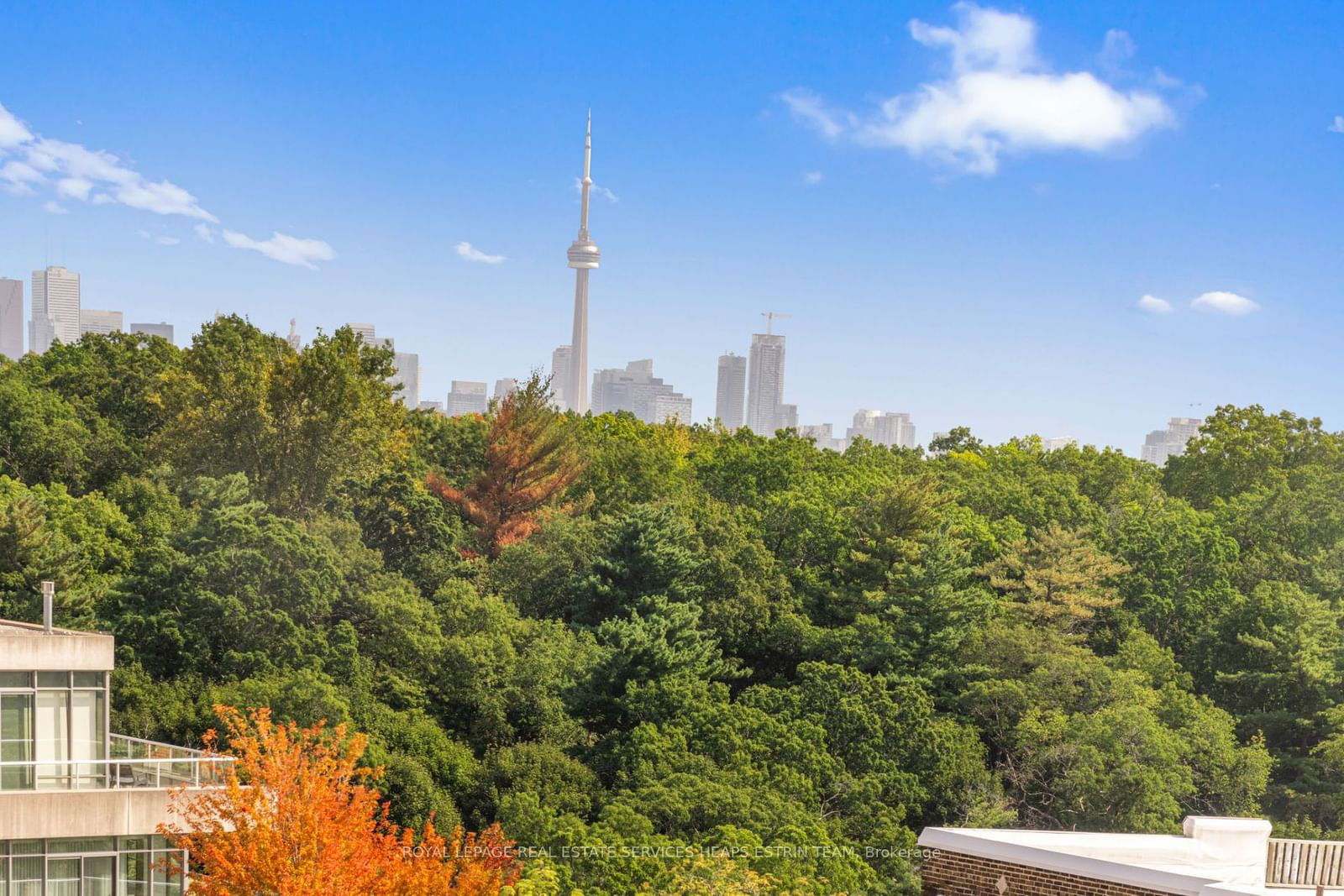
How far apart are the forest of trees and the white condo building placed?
950 cm

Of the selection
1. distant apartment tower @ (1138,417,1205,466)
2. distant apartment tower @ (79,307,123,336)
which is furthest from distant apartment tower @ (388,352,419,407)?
distant apartment tower @ (1138,417,1205,466)

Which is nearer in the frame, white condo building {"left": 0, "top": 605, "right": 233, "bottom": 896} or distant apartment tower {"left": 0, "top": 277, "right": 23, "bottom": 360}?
white condo building {"left": 0, "top": 605, "right": 233, "bottom": 896}

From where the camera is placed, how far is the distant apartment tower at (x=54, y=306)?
165 m

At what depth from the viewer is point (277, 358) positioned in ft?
193

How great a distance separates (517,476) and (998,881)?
44500 millimetres

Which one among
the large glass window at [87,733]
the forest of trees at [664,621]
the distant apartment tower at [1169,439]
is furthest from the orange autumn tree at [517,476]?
the distant apartment tower at [1169,439]

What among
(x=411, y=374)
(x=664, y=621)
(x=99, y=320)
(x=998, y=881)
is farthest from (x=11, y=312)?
(x=998, y=881)

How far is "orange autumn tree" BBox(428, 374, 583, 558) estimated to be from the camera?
2151 inches

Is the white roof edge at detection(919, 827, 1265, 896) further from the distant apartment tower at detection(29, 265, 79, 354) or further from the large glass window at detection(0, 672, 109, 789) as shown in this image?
the distant apartment tower at detection(29, 265, 79, 354)

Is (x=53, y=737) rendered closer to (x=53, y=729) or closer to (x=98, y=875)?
(x=53, y=729)

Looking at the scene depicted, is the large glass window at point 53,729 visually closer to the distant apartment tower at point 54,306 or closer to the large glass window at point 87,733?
the large glass window at point 87,733

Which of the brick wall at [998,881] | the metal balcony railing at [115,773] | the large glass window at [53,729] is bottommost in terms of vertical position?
the metal balcony railing at [115,773]

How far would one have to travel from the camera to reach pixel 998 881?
44.3ft

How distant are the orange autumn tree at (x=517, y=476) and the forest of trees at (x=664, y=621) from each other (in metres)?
0.16
